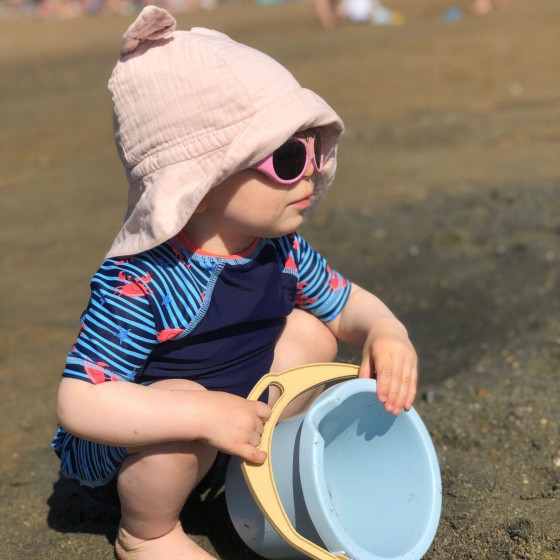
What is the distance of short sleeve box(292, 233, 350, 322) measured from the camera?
223cm

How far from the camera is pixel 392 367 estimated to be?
1.95 meters

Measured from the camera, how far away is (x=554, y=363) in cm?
287

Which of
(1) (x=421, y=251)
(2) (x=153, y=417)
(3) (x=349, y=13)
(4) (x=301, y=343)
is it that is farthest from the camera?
(3) (x=349, y=13)

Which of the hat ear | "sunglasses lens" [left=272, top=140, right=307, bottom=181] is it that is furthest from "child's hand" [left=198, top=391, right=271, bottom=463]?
the hat ear

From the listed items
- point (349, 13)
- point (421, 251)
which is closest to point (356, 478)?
point (421, 251)

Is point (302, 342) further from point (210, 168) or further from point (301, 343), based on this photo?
point (210, 168)

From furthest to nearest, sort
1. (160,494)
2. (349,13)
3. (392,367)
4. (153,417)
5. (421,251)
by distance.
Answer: (349,13) → (421,251) → (392,367) → (160,494) → (153,417)

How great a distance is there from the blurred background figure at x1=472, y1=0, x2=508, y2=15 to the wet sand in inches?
121

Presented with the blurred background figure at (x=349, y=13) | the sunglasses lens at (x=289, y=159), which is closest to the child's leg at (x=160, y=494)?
the sunglasses lens at (x=289, y=159)

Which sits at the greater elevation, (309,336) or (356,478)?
(309,336)

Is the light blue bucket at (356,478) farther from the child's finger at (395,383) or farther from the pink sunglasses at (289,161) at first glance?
the pink sunglasses at (289,161)

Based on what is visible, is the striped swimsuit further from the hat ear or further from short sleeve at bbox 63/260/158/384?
the hat ear

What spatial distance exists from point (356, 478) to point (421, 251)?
7.02ft

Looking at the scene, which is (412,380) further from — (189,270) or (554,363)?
(554,363)
